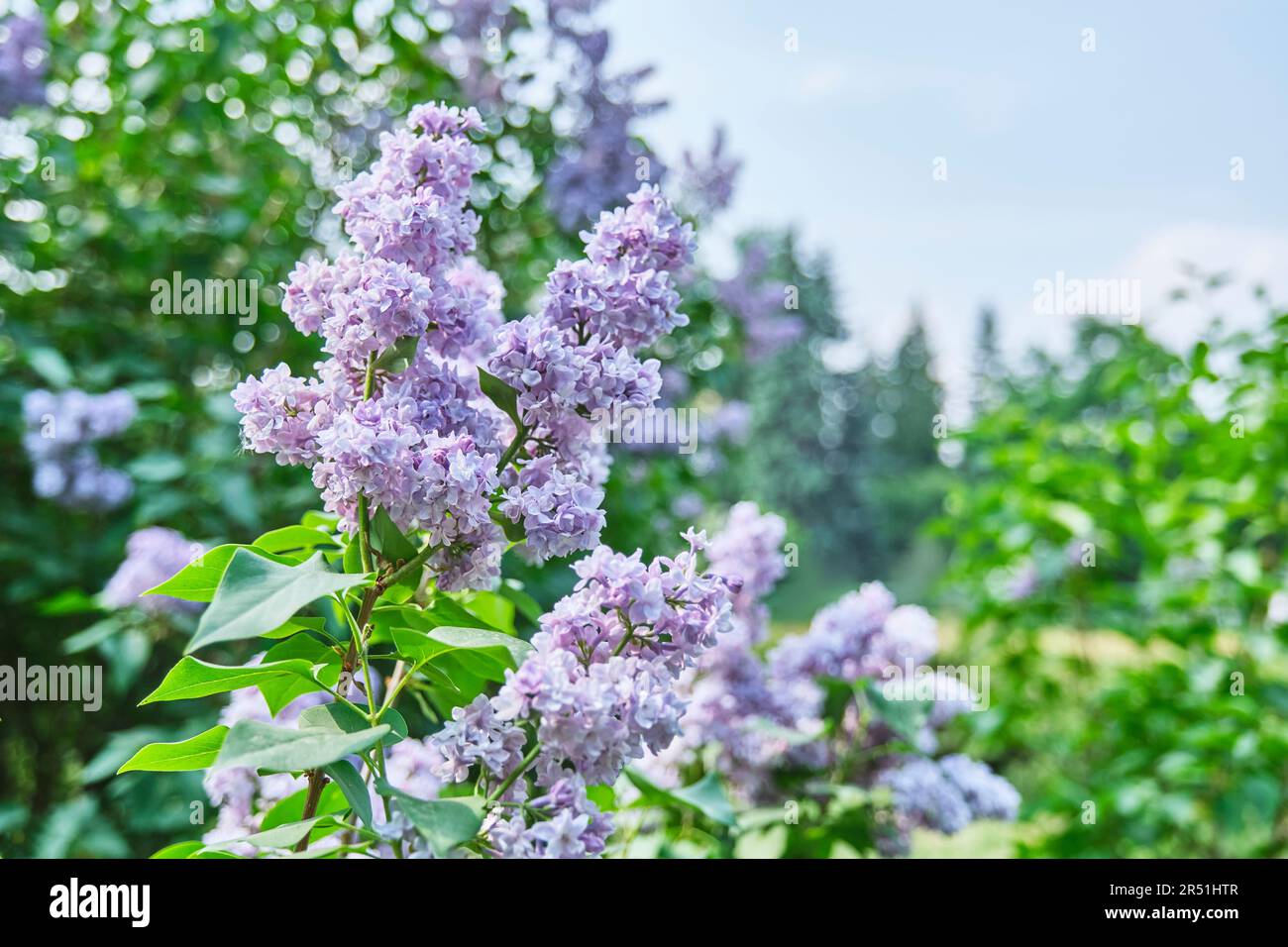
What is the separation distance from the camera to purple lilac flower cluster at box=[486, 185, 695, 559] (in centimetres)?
68

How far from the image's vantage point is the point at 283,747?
1.85ft

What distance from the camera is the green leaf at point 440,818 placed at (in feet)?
1.81

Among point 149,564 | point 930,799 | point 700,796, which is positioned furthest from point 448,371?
point 149,564

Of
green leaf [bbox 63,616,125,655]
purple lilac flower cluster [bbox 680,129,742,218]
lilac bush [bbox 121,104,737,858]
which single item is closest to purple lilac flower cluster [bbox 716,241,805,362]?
purple lilac flower cluster [bbox 680,129,742,218]

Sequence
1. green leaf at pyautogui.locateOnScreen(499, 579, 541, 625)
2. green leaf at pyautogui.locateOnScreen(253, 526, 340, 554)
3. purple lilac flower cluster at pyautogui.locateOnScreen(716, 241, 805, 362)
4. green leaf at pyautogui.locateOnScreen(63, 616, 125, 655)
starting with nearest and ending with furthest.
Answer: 1. green leaf at pyautogui.locateOnScreen(253, 526, 340, 554)
2. green leaf at pyautogui.locateOnScreen(499, 579, 541, 625)
3. green leaf at pyautogui.locateOnScreen(63, 616, 125, 655)
4. purple lilac flower cluster at pyautogui.locateOnScreen(716, 241, 805, 362)

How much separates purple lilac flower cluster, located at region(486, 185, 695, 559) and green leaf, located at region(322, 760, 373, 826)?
0.59 feet

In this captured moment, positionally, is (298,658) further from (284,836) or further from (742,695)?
(742,695)

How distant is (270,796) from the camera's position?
3.18 ft

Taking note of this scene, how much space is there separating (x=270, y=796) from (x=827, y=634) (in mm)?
806

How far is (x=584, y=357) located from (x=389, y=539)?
18cm

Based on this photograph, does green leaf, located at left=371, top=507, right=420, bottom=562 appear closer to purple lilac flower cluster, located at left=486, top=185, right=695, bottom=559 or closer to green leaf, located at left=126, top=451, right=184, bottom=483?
purple lilac flower cluster, located at left=486, top=185, right=695, bottom=559

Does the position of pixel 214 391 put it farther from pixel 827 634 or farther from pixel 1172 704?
pixel 1172 704
